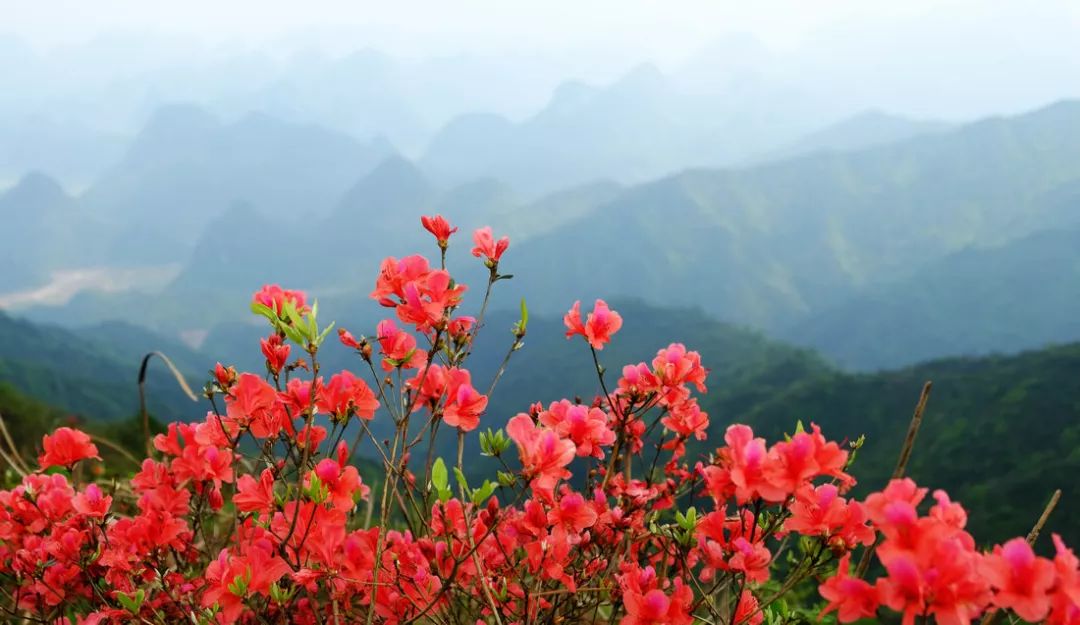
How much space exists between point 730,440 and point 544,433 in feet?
1.61

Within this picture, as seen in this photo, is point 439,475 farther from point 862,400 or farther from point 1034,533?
point 862,400

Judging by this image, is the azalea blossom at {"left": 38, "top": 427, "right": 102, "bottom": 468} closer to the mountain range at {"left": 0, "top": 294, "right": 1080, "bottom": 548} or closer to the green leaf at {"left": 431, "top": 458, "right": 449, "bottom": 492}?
the mountain range at {"left": 0, "top": 294, "right": 1080, "bottom": 548}

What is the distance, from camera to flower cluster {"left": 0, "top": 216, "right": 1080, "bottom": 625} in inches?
54.5

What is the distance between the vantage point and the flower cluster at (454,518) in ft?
4.54

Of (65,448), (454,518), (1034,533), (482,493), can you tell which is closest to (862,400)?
(1034,533)

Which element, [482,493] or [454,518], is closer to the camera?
[482,493]

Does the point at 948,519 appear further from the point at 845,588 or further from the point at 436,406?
the point at 436,406

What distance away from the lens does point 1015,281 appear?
152 metres

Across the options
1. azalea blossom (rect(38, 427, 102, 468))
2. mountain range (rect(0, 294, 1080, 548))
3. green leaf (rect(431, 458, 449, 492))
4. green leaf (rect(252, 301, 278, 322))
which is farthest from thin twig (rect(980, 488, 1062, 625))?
azalea blossom (rect(38, 427, 102, 468))

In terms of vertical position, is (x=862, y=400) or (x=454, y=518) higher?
(x=454, y=518)

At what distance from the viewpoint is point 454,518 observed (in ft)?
7.08

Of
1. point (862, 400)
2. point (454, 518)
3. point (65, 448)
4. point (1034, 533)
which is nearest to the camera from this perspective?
point (1034, 533)

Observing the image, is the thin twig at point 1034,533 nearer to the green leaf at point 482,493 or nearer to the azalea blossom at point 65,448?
the green leaf at point 482,493

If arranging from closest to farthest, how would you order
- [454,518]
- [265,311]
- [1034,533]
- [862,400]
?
[1034,533], [265,311], [454,518], [862,400]
